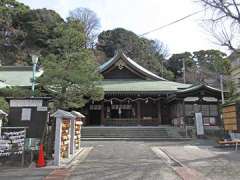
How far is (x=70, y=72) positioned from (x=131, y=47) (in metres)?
44.1

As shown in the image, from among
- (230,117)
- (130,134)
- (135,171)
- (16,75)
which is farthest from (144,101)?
(135,171)

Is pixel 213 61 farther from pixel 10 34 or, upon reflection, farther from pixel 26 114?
pixel 26 114

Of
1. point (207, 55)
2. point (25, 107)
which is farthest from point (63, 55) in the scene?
point (207, 55)

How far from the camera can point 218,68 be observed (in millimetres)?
46281

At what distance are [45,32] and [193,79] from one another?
26974 millimetres

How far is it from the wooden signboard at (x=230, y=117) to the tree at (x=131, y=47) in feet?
113

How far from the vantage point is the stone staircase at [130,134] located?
69.9 feet

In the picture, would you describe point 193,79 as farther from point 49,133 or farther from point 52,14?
point 49,133

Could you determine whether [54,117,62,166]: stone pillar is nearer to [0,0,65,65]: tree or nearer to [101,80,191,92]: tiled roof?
[101,80,191,92]: tiled roof

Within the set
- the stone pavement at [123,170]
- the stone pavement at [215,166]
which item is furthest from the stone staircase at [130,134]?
the stone pavement at [123,170]

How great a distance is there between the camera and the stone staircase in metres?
21.3

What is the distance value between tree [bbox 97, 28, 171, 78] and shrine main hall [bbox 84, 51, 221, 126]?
22.4 m

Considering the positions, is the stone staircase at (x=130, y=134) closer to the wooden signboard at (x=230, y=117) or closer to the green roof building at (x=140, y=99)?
the green roof building at (x=140, y=99)

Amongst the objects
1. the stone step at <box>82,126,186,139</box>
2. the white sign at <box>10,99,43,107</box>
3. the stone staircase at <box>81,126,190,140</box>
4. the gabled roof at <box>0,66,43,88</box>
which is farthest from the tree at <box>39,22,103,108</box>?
the gabled roof at <box>0,66,43,88</box>
